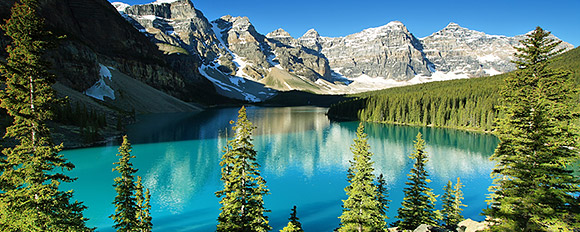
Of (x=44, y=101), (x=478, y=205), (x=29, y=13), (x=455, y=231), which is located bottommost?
(x=478, y=205)

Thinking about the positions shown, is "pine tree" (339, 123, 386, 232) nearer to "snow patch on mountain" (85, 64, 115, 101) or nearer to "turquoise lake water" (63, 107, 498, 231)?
"turquoise lake water" (63, 107, 498, 231)

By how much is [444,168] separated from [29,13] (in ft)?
Answer: 149

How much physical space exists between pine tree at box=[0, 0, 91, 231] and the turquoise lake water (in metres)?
11.9

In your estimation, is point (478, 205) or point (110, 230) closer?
point (110, 230)

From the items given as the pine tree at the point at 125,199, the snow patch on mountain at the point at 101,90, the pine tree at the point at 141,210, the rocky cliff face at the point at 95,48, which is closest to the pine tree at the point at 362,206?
the pine tree at the point at 141,210

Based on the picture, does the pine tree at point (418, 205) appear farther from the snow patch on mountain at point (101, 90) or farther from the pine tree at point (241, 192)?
the snow patch on mountain at point (101, 90)

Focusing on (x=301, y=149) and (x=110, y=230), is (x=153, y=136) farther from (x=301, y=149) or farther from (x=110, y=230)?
(x=110, y=230)

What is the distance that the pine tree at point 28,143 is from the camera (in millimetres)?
9641

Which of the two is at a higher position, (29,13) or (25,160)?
(29,13)

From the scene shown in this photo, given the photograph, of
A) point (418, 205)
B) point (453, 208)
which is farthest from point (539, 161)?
point (453, 208)

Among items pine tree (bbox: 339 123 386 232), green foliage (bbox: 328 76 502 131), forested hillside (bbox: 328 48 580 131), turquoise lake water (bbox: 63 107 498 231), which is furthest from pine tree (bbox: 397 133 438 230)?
green foliage (bbox: 328 76 502 131)

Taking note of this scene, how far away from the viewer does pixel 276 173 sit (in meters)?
36.8

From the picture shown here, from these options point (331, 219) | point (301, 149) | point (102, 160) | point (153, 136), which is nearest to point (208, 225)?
point (331, 219)

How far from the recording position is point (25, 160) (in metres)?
9.94
